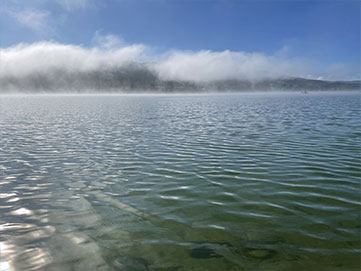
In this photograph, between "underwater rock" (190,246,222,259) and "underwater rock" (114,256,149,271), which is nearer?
"underwater rock" (114,256,149,271)

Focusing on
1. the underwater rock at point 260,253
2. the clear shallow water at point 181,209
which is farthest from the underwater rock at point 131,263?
the underwater rock at point 260,253

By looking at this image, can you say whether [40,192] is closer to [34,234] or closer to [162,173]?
[34,234]

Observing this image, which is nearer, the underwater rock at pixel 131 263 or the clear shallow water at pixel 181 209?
the underwater rock at pixel 131 263

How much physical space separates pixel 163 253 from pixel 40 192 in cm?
642

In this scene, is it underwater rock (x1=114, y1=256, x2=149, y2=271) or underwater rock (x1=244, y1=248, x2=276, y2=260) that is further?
underwater rock (x1=244, y1=248, x2=276, y2=260)

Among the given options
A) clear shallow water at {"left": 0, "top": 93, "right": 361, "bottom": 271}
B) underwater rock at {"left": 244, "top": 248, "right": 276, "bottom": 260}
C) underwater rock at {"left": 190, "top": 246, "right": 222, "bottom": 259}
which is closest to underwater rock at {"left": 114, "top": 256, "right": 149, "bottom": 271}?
clear shallow water at {"left": 0, "top": 93, "right": 361, "bottom": 271}

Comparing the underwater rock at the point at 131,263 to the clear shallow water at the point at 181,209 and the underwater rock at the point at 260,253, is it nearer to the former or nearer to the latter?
the clear shallow water at the point at 181,209

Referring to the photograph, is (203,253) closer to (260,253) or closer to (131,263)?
(260,253)

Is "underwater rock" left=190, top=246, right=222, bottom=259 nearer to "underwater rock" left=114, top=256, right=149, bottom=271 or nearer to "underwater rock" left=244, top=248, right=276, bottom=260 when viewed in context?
"underwater rock" left=244, top=248, right=276, bottom=260

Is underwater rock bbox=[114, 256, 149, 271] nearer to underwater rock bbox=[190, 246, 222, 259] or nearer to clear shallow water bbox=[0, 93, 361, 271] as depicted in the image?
clear shallow water bbox=[0, 93, 361, 271]

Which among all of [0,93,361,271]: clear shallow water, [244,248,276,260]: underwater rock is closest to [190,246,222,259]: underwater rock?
[0,93,361,271]: clear shallow water

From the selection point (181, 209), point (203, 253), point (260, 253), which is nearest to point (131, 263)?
point (203, 253)

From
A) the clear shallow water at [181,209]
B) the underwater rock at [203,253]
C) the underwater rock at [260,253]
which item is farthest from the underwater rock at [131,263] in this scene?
the underwater rock at [260,253]

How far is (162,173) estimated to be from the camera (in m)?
13.1
